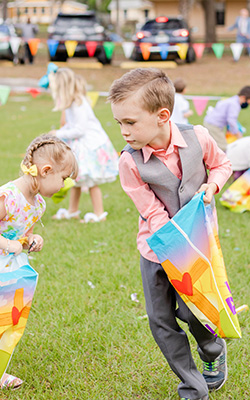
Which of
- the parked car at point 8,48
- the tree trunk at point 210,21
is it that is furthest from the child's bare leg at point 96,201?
the tree trunk at point 210,21

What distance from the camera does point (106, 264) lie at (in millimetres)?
4805

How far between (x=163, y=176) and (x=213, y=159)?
12.1 inches

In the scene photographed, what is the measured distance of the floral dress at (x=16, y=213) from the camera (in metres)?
2.81

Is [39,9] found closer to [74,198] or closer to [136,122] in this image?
[74,198]

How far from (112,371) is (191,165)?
1.34 meters

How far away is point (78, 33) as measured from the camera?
1947cm

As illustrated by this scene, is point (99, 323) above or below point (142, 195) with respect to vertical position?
below

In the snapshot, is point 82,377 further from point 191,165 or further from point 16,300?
point 191,165

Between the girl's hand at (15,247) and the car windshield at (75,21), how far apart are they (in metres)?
18.5

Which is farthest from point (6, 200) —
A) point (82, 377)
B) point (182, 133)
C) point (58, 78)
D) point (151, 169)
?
point (58, 78)

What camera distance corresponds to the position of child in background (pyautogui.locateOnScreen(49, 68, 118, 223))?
19.2ft

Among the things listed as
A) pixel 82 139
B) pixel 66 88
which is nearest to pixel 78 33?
pixel 82 139

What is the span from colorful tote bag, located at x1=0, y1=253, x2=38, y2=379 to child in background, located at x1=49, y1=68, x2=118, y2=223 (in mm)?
3154

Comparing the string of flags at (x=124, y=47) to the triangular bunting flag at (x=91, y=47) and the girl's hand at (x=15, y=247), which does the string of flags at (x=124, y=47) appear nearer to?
the triangular bunting flag at (x=91, y=47)
